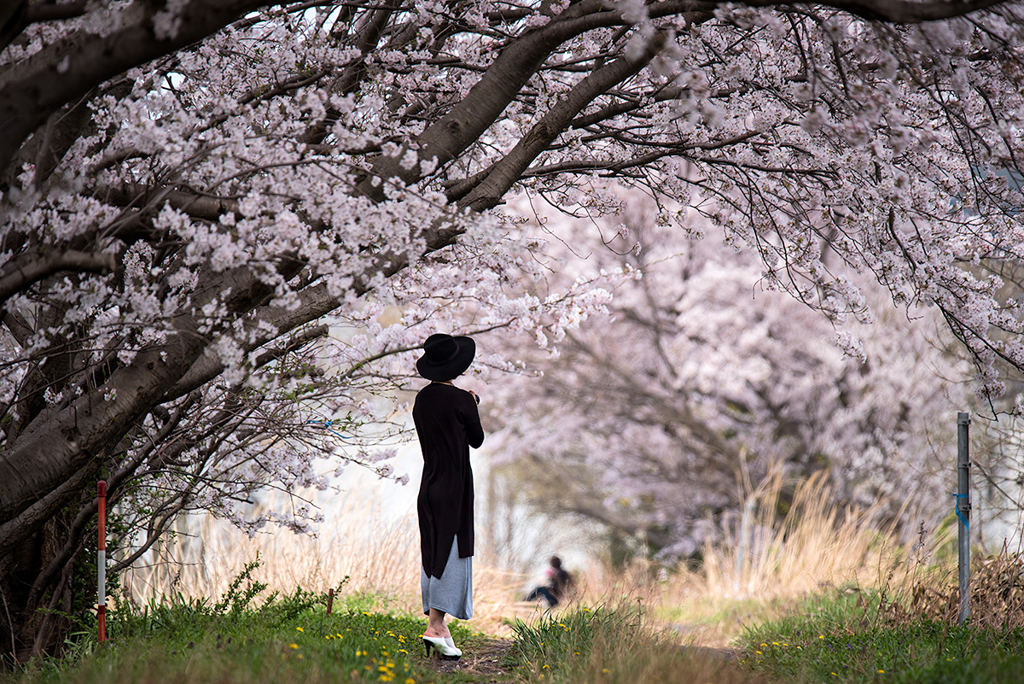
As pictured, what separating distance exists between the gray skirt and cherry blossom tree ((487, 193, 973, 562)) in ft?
21.5

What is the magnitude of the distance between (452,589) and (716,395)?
8.58m

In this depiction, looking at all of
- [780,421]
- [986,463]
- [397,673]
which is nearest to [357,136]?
[397,673]

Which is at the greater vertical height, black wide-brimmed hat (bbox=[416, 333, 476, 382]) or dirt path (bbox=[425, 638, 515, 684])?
black wide-brimmed hat (bbox=[416, 333, 476, 382])

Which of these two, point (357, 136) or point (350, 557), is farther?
point (350, 557)

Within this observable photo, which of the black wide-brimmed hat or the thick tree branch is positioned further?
the black wide-brimmed hat

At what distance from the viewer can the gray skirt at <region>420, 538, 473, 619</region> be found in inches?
173

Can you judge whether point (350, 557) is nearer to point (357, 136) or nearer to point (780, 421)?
point (357, 136)

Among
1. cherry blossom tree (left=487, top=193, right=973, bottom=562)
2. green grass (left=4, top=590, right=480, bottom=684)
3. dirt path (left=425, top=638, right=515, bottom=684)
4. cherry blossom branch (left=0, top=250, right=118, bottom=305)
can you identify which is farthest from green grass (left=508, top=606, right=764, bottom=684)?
cherry blossom tree (left=487, top=193, right=973, bottom=562)

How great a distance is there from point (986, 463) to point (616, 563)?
9.41 m

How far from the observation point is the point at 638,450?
13148 millimetres

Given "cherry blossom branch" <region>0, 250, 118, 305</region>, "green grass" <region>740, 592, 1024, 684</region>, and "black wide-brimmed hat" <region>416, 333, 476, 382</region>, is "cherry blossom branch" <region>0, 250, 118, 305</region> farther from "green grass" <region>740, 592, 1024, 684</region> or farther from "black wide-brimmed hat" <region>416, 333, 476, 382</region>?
"green grass" <region>740, 592, 1024, 684</region>

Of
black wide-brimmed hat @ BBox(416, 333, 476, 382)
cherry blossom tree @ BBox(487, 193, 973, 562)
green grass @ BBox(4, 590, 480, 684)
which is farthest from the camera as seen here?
cherry blossom tree @ BBox(487, 193, 973, 562)

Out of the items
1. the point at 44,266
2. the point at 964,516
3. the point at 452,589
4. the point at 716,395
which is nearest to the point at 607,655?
the point at 452,589

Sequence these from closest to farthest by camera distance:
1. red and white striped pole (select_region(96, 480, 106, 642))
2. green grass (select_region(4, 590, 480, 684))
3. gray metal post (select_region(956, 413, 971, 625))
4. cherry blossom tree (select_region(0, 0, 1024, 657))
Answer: cherry blossom tree (select_region(0, 0, 1024, 657)), green grass (select_region(4, 590, 480, 684)), red and white striped pole (select_region(96, 480, 106, 642)), gray metal post (select_region(956, 413, 971, 625))
